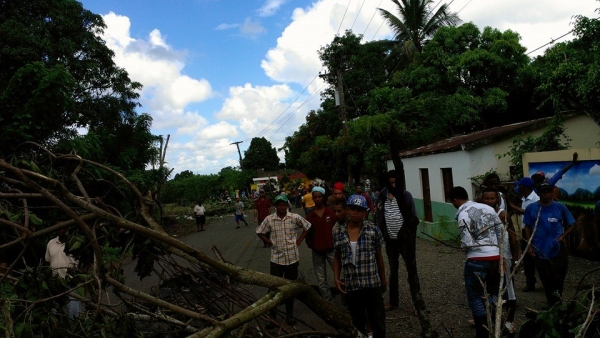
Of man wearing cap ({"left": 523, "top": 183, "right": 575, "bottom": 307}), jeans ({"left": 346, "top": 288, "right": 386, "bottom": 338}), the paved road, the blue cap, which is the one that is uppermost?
the blue cap

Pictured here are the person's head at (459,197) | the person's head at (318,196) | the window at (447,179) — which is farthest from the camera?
the window at (447,179)

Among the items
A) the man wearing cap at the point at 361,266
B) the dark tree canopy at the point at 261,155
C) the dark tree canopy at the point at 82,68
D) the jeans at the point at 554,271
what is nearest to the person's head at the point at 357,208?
the man wearing cap at the point at 361,266

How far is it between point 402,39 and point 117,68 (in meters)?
15.4

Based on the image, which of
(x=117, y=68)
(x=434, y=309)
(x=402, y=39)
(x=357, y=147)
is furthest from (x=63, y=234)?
(x=402, y=39)

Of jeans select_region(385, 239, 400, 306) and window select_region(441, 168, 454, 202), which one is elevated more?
window select_region(441, 168, 454, 202)

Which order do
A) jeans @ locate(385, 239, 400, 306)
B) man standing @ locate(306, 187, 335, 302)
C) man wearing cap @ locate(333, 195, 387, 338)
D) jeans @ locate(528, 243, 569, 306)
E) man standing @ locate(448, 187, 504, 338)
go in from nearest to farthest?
man standing @ locate(448, 187, 504, 338) → man wearing cap @ locate(333, 195, 387, 338) → jeans @ locate(528, 243, 569, 306) → jeans @ locate(385, 239, 400, 306) → man standing @ locate(306, 187, 335, 302)

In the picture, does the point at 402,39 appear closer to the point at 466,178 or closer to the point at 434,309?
the point at 466,178

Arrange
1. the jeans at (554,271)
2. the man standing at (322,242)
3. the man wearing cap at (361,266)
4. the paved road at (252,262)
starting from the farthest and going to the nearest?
1. the paved road at (252,262)
2. the man standing at (322,242)
3. the jeans at (554,271)
4. the man wearing cap at (361,266)

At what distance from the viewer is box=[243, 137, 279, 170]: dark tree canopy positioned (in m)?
81.9

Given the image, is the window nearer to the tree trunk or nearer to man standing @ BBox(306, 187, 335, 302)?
man standing @ BBox(306, 187, 335, 302)

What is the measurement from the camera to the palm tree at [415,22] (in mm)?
24578

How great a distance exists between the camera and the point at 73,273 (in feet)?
11.8

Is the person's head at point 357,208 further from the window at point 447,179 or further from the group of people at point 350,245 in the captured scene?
the window at point 447,179

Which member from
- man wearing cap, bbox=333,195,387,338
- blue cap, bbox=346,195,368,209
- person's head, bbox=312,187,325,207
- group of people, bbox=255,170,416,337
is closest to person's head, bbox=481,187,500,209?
group of people, bbox=255,170,416,337
